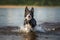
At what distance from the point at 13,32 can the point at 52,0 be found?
19.0 meters

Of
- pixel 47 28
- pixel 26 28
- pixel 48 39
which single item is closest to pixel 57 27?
pixel 47 28

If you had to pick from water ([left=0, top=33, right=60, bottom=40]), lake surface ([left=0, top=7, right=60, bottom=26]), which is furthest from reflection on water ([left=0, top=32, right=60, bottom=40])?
lake surface ([left=0, top=7, right=60, bottom=26])

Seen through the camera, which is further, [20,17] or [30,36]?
[20,17]

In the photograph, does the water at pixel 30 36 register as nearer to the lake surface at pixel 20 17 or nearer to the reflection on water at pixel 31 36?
the reflection on water at pixel 31 36

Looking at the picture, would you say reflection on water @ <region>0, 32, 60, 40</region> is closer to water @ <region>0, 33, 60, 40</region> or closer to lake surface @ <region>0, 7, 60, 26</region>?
water @ <region>0, 33, 60, 40</region>

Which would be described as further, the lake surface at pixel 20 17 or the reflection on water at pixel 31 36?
the lake surface at pixel 20 17

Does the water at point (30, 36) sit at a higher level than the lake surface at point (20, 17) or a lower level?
higher

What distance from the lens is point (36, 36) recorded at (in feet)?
40.4

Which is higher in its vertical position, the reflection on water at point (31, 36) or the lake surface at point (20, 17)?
the reflection on water at point (31, 36)

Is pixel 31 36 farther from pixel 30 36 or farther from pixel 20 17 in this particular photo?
pixel 20 17

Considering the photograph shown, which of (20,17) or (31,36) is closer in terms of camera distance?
(31,36)

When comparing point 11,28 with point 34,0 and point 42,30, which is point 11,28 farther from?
point 34,0

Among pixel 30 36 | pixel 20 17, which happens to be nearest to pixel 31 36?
pixel 30 36

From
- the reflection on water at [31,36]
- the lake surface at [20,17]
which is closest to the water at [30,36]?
the reflection on water at [31,36]
